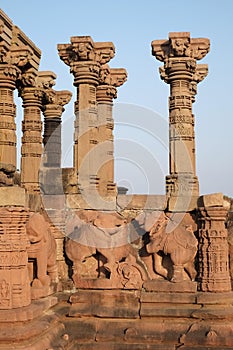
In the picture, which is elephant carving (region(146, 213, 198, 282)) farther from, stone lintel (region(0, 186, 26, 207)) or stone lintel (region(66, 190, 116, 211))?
stone lintel (region(0, 186, 26, 207))

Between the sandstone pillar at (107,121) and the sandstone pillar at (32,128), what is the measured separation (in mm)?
1573

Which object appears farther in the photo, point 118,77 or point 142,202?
point 118,77

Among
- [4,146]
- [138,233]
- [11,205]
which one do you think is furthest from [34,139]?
[11,205]

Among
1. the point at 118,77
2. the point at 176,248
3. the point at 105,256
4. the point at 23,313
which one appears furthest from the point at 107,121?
the point at 23,313

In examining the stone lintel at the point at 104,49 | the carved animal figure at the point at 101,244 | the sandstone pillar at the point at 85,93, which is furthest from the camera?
the stone lintel at the point at 104,49

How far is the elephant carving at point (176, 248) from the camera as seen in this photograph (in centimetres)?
838

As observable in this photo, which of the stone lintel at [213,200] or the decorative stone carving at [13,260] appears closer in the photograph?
the decorative stone carving at [13,260]

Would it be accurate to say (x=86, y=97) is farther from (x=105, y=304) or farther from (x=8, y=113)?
(x=105, y=304)

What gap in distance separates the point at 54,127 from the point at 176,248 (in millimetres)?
9665

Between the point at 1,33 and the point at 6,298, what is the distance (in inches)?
253

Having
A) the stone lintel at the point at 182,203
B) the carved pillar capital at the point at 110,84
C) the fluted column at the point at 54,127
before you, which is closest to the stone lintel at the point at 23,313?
the stone lintel at the point at 182,203

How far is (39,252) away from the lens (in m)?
7.73

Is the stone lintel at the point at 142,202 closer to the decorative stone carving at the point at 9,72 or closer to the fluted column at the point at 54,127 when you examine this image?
the decorative stone carving at the point at 9,72

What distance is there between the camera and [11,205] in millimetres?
7051
